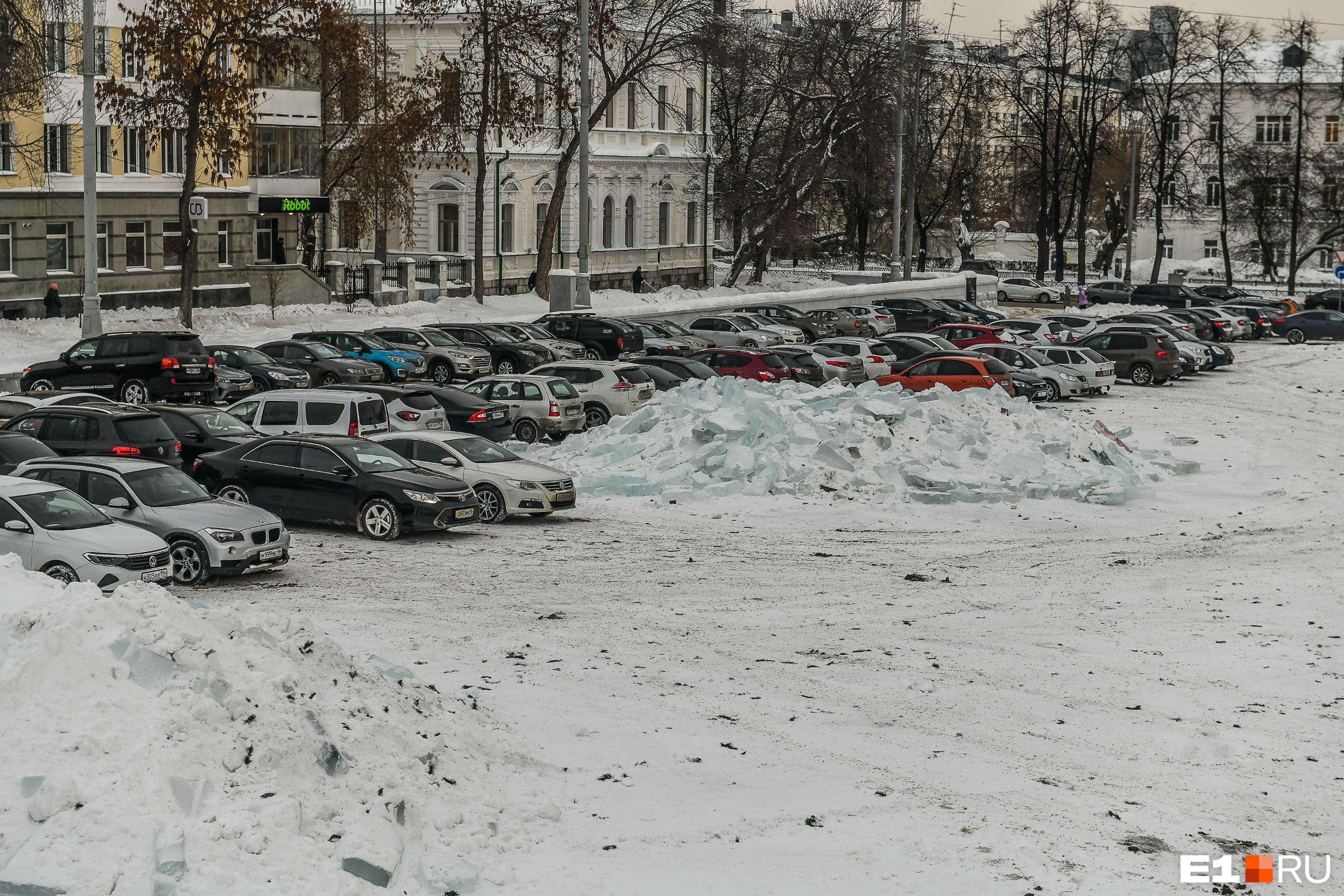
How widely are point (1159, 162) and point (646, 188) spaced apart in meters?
30.4

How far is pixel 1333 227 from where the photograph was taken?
8412 centimetres

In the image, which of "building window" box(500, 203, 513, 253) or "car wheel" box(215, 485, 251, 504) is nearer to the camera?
"car wheel" box(215, 485, 251, 504)

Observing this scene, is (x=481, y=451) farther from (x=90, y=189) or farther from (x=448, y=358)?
(x=90, y=189)

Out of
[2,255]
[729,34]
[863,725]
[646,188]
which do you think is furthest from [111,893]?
[646,188]

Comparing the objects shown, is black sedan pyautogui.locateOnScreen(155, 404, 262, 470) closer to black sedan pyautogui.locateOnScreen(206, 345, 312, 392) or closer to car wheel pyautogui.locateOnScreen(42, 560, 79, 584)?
car wheel pyautogui.locateOnScreen(42, 560, 79, 584)

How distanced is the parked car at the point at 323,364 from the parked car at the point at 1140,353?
19.6 m

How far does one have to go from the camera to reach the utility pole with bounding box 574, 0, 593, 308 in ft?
144

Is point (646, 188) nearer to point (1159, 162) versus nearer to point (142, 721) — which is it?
point (1159, 162)

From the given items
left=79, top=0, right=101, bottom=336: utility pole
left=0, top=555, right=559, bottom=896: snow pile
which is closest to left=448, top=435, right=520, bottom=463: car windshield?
left=0, top=555, right=559, bottom=896: snow pile

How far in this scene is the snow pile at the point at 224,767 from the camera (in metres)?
8.42

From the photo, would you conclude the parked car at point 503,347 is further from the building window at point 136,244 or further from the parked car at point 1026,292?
the parked car at point 1026,292

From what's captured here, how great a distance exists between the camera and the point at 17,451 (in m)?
19.5

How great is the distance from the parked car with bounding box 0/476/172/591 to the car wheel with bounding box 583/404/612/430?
14722 millimetres
